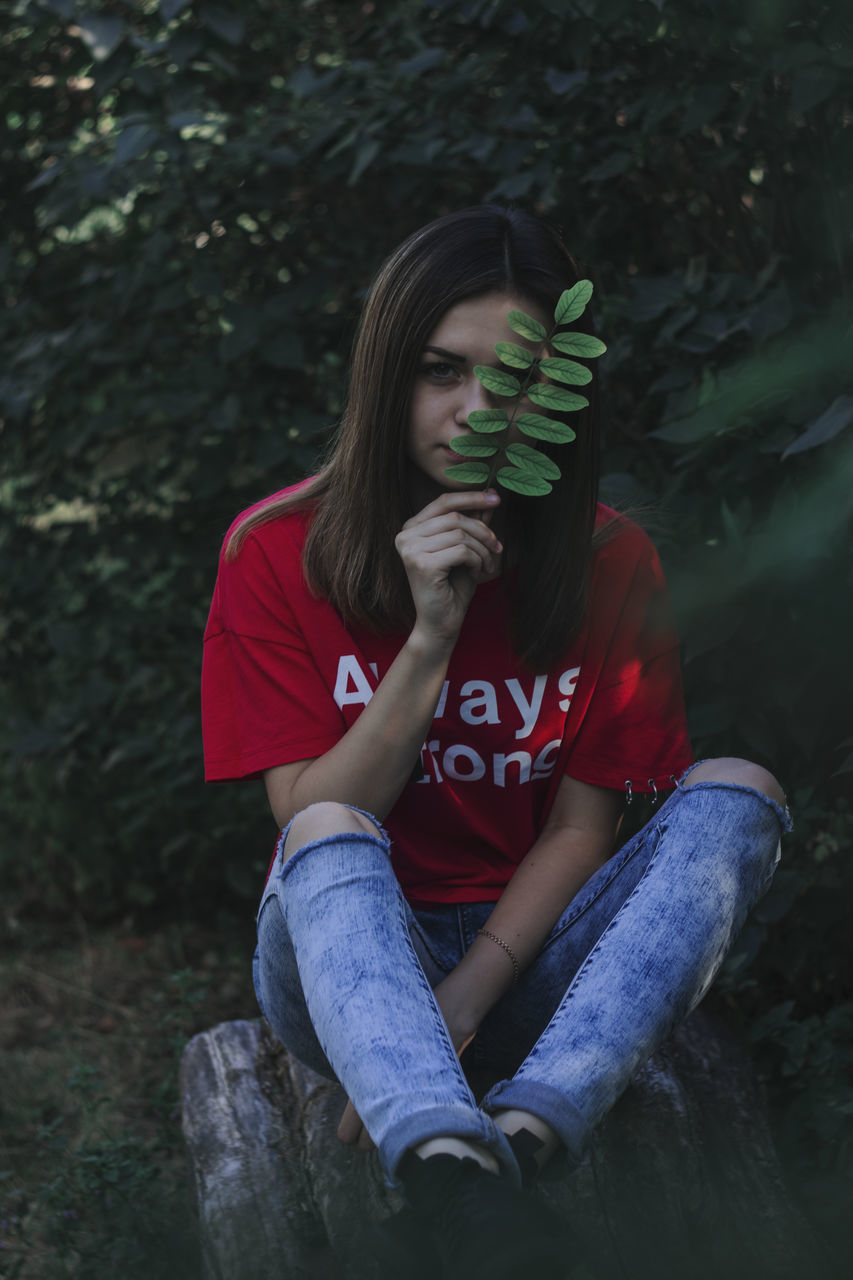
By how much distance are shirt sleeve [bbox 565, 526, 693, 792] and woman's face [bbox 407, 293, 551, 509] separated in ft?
1.18

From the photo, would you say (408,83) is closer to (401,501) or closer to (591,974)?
(401,501)

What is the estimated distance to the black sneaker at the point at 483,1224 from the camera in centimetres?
130

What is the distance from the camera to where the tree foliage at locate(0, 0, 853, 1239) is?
204 cm

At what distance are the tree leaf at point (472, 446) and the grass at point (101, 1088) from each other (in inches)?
47.7

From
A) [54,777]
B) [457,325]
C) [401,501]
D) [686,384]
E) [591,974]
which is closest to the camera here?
[591,974]

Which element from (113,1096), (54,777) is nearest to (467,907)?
(113,1096)

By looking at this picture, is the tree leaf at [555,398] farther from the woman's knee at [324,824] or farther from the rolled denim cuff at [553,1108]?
the rolled denim cuff at [553,1108]

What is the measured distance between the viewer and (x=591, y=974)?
1.70 m

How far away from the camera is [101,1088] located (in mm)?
2900

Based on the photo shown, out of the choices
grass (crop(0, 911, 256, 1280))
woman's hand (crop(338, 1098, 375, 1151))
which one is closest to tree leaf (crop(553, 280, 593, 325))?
woman's hand (crop(338, 1098, 375, 1151))

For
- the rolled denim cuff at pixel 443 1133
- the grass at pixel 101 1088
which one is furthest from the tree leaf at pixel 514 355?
the grass at pixel 101 1088

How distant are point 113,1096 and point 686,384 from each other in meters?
1.99

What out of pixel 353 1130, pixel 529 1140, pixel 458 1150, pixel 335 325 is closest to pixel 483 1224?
pixel 458 1150

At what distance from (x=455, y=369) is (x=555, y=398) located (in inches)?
9.3
